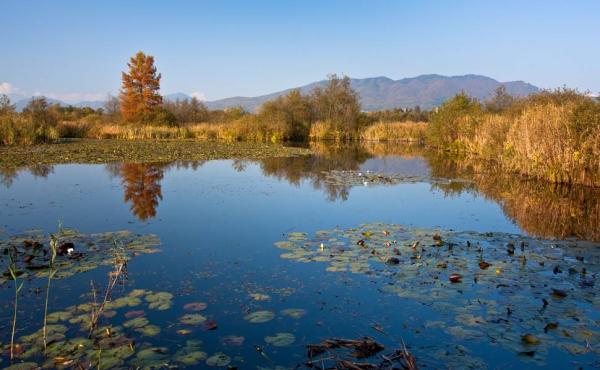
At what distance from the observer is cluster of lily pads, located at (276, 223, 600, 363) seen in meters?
4.60

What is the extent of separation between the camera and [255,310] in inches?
199

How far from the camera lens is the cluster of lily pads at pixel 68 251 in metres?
6.15

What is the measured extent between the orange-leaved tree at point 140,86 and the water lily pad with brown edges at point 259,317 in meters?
48.3

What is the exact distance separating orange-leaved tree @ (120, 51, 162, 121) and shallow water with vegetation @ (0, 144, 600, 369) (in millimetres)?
39947

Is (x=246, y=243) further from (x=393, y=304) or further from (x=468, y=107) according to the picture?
(x=468, y=107)

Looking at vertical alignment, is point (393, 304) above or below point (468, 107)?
below

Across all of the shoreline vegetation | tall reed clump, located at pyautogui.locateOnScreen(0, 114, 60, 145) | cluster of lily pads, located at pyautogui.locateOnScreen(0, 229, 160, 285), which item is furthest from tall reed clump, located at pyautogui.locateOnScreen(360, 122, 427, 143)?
cluster of lily pads, located at pyautogui.locateOnScreen(0, 229, 160, 285)

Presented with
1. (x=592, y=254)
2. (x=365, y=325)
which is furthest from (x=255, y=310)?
(x=592, y=254)

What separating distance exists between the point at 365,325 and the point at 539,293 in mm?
2514

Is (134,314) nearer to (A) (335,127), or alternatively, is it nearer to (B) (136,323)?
(B) (136,323)

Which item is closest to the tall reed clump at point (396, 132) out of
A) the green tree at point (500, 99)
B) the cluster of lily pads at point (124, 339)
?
the green tree at point (500, 99)

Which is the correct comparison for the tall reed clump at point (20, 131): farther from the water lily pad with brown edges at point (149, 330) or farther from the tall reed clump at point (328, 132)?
the water lily pad with brown edges at point (149, 330)

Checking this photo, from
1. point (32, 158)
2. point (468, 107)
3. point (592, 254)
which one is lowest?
point (592, 254)

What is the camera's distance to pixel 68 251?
650cm
